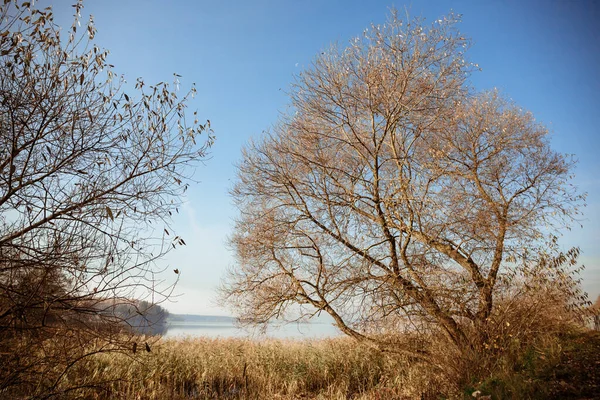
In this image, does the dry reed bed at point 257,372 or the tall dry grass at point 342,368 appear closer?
the tall dry grass at point 342,368

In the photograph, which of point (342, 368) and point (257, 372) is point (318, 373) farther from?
point (257, 372)

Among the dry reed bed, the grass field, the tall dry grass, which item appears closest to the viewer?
the grass field

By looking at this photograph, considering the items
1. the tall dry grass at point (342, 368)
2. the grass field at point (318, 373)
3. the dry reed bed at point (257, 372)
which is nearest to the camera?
the grass field at point (318, 373)

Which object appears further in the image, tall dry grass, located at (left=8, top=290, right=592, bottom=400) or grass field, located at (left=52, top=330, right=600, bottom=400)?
tall dry grass, located at (left=8, top=290, right=592, bottom=400)

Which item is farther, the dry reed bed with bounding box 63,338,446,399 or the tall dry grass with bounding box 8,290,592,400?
the dry reed bed with bounding box 63,338,446,399

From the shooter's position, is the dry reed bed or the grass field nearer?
the grass field

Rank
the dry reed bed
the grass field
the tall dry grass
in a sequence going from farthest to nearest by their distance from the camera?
the dry reed bed < the tall dry grass < the grass field

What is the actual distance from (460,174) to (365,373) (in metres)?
5.66

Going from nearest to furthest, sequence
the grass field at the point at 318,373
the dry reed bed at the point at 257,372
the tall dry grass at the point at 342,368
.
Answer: the grass field at the point at 318,373 → the tall dry grass at the point at 342,368 → the dry reed bed at the point at 257,372

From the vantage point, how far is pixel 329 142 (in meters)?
9.98

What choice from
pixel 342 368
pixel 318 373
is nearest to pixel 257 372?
pixel 318 373

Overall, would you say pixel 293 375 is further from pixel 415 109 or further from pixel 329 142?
pixel 415 109

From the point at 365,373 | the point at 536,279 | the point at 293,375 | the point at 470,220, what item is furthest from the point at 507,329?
the point at 293,375

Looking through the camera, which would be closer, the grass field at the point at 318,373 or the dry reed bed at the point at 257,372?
the grass field at the point at 318,373
